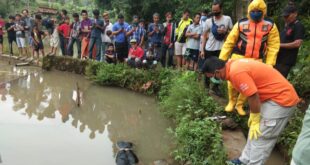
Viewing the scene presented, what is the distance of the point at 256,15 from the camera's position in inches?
201

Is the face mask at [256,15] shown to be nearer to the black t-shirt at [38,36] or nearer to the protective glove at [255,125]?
the protective glove at [255,125]

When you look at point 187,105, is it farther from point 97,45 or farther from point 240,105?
point 97,45

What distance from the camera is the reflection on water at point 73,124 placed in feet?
19.5

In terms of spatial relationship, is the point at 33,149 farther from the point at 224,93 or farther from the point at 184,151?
the point at 224,93

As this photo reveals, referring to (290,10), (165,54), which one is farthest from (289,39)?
(165,54)

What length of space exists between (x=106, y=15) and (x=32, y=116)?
4481mm

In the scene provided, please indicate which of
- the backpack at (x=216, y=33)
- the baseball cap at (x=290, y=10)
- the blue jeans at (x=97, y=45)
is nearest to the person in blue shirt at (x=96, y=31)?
the blue jeans at (x=97, y=45)

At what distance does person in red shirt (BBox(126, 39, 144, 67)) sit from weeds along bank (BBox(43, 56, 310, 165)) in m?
0.21

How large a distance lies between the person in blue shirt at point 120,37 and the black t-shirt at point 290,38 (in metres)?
5.37

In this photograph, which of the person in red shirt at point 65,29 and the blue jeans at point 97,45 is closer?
the blue jeans at point 97,45

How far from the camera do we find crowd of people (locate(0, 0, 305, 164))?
3.85 meters

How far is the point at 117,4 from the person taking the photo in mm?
15641

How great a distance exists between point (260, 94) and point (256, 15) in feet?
5.29

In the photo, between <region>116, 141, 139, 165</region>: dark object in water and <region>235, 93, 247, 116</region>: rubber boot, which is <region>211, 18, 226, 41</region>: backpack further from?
<region>116, 141, 139, 165</region>: dark object in water
